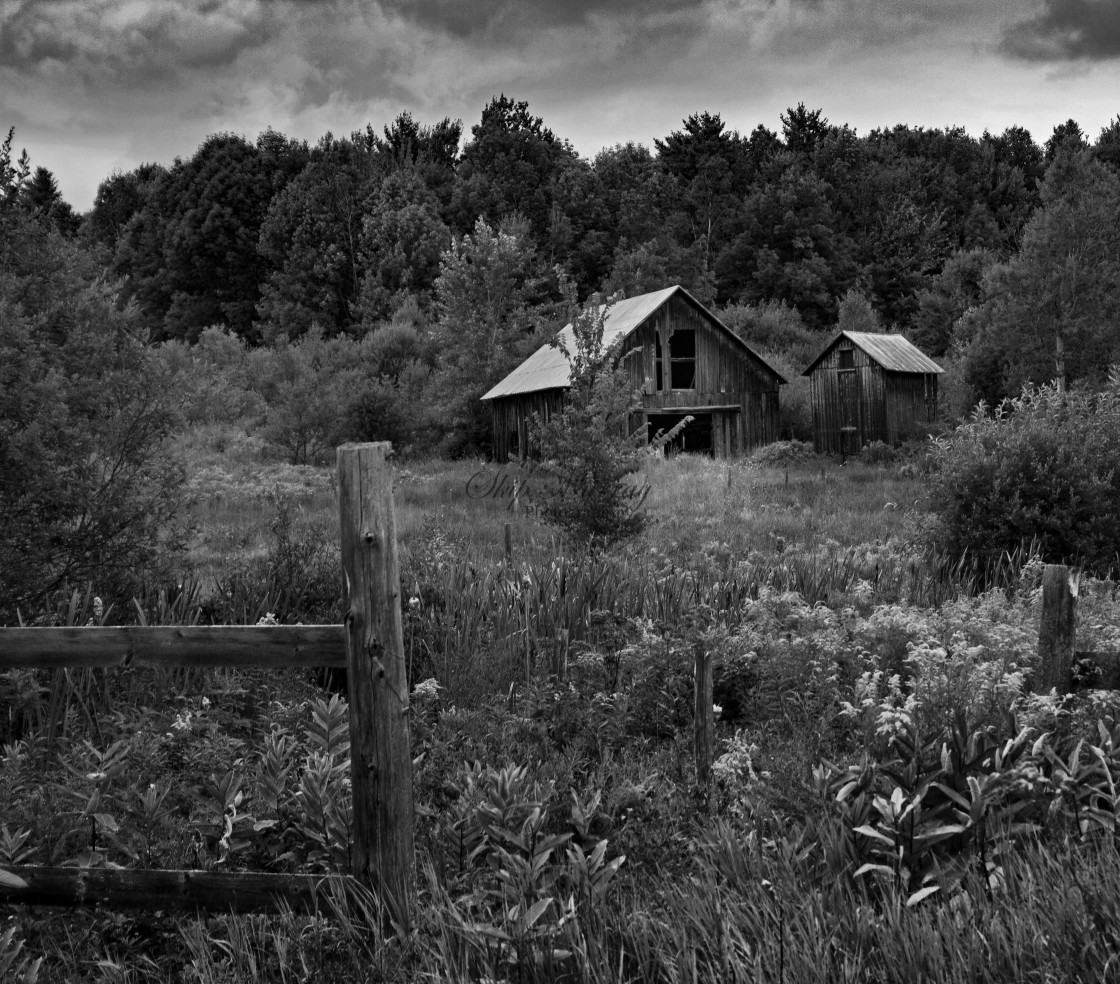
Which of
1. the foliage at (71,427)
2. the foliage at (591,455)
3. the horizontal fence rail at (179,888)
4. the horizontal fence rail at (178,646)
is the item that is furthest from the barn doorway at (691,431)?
the horizontal fence rail at (179,888)

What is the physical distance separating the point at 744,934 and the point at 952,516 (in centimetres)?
1042

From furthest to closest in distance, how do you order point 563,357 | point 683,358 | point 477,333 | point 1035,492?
point 477,333, point 683,358, point 563,357, point 1035,492

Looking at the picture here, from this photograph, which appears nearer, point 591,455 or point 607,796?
point 607,796

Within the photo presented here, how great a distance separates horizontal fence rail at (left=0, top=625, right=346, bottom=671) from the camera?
3.62 metres

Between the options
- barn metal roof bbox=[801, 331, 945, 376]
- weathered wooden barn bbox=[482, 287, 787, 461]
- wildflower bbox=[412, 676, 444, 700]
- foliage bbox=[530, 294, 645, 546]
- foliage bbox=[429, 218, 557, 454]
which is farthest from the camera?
foliage bbox=[429, 218, 557, 454]

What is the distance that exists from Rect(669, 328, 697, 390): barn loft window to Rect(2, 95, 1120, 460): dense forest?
14.5 feet

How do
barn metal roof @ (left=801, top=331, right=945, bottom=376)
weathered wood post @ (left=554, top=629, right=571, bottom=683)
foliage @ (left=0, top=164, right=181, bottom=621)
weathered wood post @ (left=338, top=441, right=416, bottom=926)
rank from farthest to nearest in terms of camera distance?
barn metal roof @ (left=801, top=331, right=945, bottom=376)
weathered wood post @ (left=554, top=629, right=571, bottom=683)
foliage @ (left=0, top=164, right=181, bottom=621)
weathered wood post @ (left=338, top=441, right=416, bottom=926)

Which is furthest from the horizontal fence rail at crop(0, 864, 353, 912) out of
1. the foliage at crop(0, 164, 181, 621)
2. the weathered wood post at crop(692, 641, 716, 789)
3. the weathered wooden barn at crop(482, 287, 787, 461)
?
the weathered wooden barn at crop(482, 287, 787, 461)

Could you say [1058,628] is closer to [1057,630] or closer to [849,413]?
[1057,630]

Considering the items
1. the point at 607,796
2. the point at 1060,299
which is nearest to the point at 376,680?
the point at 607,796

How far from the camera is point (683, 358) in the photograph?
33.9m

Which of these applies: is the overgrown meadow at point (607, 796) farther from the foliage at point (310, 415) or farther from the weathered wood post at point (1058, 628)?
the foliage at point (310, 415)

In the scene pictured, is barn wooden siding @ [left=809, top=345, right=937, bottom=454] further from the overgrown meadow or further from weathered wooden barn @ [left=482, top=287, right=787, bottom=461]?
the overgrown meadow

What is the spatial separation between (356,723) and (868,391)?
33.1 meters
